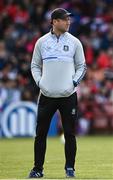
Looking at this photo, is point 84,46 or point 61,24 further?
point 84,46

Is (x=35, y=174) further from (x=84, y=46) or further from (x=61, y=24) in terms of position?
(x=84, y=46)

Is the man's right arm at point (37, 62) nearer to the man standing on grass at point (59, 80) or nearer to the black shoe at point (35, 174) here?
the man standing on grass at point (59, 80)

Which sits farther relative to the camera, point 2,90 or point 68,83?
Result: point 2,90

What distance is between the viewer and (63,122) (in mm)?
10727

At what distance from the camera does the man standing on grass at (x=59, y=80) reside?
10.6 meters

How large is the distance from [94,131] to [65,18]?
40.7 ft

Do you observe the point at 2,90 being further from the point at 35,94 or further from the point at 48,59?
the point at 48,59

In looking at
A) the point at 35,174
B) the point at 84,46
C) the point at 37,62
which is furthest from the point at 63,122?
the point at 84,46

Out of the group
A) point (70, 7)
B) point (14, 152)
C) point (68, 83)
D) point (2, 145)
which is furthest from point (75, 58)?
point (70, 7)

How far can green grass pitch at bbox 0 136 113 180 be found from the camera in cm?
1122

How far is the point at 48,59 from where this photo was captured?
1068 centimetres

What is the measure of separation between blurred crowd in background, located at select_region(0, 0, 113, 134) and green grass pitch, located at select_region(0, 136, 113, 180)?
→ 1577 millimetres

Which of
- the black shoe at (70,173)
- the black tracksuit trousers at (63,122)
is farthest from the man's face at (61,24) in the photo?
the black shoe at (70,173)

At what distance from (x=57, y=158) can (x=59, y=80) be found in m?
4.18
